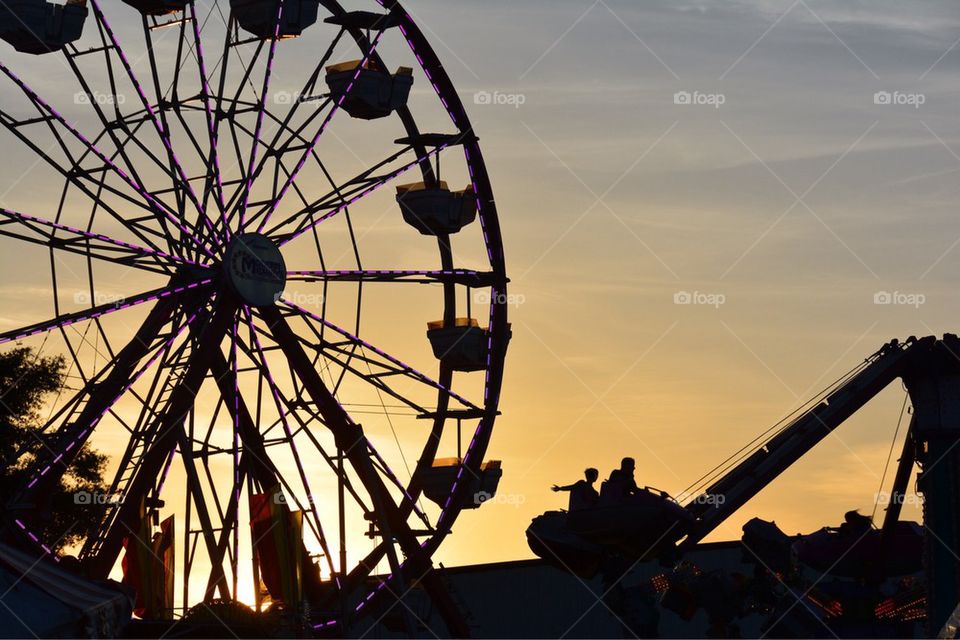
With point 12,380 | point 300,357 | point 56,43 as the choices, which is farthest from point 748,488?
point 12,380

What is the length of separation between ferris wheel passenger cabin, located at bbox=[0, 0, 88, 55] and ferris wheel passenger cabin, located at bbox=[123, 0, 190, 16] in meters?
1.71

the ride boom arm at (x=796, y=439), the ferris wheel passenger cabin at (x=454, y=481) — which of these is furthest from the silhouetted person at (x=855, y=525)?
the ferris wheel passenger cabin at (x=454, y=481)

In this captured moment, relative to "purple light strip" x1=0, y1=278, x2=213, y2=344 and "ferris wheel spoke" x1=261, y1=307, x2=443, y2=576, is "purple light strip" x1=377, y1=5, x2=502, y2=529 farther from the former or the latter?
"purple light strip" x1=0, y1=278, x2=213, y2=344

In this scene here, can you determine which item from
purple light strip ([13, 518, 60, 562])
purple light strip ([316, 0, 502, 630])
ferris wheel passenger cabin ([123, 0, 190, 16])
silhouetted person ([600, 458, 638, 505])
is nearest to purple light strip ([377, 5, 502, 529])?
purple light strip ([316, 0, 502, 630])

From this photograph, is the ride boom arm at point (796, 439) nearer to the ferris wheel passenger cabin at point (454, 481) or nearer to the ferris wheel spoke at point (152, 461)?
the ferris wheel passenger cabin at point (454, 481)

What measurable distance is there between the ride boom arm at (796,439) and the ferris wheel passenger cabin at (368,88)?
10.3 metres

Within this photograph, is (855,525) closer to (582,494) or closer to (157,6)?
(582,494)

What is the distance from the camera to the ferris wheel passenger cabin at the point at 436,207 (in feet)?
124

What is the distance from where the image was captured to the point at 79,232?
30.5 m

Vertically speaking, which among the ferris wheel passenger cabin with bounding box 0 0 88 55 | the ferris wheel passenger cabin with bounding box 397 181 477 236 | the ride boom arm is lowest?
the ride boom arm

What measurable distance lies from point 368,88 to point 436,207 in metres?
2.99

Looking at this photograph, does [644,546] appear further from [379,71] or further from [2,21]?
[2,21]

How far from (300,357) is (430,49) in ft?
25.0

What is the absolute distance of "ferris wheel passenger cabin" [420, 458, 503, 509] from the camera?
3762 cm
